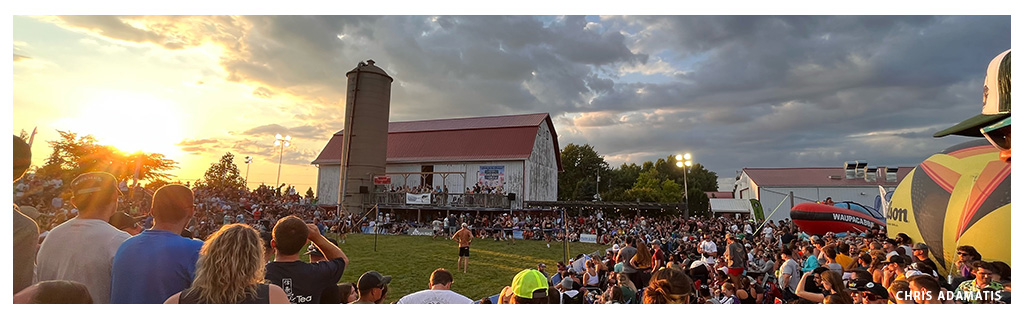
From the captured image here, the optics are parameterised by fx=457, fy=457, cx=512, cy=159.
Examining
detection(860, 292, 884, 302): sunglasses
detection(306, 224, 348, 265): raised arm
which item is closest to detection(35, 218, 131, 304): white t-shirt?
detection(306, 224, 348, 265): raised arm

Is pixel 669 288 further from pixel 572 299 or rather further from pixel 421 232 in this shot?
pixel 421 232

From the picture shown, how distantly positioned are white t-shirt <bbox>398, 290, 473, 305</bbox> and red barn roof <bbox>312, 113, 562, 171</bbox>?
28.2m

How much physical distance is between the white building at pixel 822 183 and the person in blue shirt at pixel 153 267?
128 ft

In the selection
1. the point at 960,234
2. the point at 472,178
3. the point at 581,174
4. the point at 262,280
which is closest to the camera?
the point at 262,280

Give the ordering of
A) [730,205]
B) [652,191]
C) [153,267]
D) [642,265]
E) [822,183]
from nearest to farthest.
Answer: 1. [153,267]
2. [642,265]
3. [822,183]
4. [652,191]
5. [730,205]

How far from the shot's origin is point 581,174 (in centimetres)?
6103

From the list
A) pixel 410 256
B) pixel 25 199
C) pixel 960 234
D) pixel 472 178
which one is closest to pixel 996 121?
pixel 960 234

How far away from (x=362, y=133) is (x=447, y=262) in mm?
17804

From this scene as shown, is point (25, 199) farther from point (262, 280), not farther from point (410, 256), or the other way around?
point (262, 280)

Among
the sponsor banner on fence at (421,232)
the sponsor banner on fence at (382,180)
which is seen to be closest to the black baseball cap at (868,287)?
the sponsor banner on fence at (421,232)

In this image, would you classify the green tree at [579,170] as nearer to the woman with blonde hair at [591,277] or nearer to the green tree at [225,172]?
the green tree at [225,172]

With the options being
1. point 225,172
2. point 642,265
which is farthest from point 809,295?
point 225,172

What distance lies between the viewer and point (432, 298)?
165 inches

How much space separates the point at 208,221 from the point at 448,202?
1394 cm
